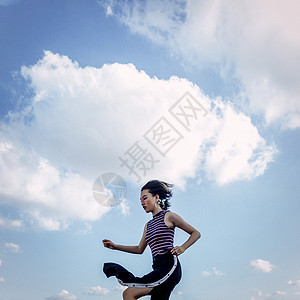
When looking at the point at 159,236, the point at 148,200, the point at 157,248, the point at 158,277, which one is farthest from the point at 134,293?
the point at 148,200

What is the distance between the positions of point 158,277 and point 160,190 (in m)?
1.47

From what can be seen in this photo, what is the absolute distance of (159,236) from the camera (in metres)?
4.49

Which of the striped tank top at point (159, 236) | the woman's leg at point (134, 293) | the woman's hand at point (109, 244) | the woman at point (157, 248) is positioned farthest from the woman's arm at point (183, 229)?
the woman's hand at point (109, 244)

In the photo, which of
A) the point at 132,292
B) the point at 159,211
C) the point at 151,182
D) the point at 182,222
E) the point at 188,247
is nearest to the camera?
the point at 132,292

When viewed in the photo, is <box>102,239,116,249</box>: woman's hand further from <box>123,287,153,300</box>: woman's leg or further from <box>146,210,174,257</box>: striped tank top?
<box>123,287,153,300</box>: woman's leg

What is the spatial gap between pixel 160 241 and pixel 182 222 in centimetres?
41

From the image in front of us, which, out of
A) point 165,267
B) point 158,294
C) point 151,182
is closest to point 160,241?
point 165,267

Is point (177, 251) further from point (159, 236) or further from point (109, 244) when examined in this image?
point (109, 244)

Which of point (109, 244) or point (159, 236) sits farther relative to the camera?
point (109, 244)

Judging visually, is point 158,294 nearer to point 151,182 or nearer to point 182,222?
point 182,222

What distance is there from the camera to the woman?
3.99 metres

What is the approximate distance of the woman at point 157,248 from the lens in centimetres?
399

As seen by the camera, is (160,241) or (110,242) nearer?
(160,241)

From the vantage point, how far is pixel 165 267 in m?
4.12
